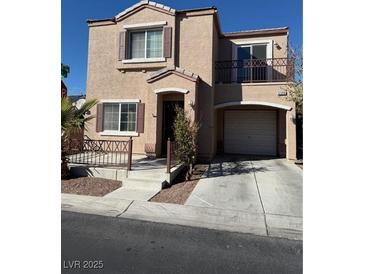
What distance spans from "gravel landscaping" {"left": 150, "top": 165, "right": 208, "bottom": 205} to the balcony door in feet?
22.1

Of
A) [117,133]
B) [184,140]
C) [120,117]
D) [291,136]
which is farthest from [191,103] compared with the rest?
[291,136]

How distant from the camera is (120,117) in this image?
12.1m

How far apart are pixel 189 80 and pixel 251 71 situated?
4.21m

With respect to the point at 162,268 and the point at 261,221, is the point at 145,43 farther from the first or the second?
the point at 162,268

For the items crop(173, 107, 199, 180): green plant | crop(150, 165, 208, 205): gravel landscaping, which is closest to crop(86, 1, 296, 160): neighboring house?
crop(173, 107, 199, 180): green plant

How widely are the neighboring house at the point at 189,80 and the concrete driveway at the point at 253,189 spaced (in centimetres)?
195

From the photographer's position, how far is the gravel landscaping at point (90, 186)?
22.5 feet

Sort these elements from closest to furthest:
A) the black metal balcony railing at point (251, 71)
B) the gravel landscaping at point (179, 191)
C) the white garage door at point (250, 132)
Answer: the gravel landscaping at point (179, 191), the black metal balcony railing at point (251, 71), the white garage door at point (250, 132)

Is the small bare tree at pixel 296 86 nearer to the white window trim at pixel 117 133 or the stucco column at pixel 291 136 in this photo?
the stucco column at pixel 291 136

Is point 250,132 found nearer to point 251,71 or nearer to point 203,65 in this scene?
point 251,71

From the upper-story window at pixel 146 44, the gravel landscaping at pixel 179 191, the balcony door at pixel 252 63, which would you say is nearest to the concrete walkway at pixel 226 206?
the gravel landscaping at pixel 179 191

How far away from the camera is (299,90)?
33.2 feet

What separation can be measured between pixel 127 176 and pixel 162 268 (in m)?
4.73
